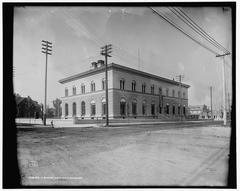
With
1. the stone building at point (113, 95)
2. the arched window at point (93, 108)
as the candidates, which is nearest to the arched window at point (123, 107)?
the stone building at point (113, 95)

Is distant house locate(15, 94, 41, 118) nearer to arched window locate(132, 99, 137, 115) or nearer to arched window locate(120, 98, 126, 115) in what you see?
arched window locate(132, 99, 137, 115)

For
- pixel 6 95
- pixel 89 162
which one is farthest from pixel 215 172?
pixel 6 95

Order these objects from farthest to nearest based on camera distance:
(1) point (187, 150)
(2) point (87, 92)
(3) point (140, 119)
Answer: (2) point (87, 92), (3) point (140, 119), (1) point (187, 150)

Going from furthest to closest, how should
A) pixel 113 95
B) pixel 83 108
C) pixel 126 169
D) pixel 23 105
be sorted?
1. pixel 83 108
2. pixel 113 95
3. pixel 23 105
4. pixel 126 169

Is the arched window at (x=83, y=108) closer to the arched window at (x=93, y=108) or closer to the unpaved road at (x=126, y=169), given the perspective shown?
the arched window at (x=93, y=108)

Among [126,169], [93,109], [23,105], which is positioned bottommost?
[126,169]

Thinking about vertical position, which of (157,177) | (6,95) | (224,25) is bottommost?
(157,177)

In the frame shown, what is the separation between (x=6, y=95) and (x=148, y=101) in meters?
12.3

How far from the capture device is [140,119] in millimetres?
19031

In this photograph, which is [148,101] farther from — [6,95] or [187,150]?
[6,95]


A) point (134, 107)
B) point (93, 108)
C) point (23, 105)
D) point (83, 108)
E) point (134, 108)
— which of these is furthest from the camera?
point (83, 108)

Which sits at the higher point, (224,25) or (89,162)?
(224,25)

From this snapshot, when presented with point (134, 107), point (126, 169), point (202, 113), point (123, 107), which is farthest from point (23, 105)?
point (202, 113)

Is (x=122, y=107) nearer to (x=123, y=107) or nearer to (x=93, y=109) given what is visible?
(x=123, y=107)
